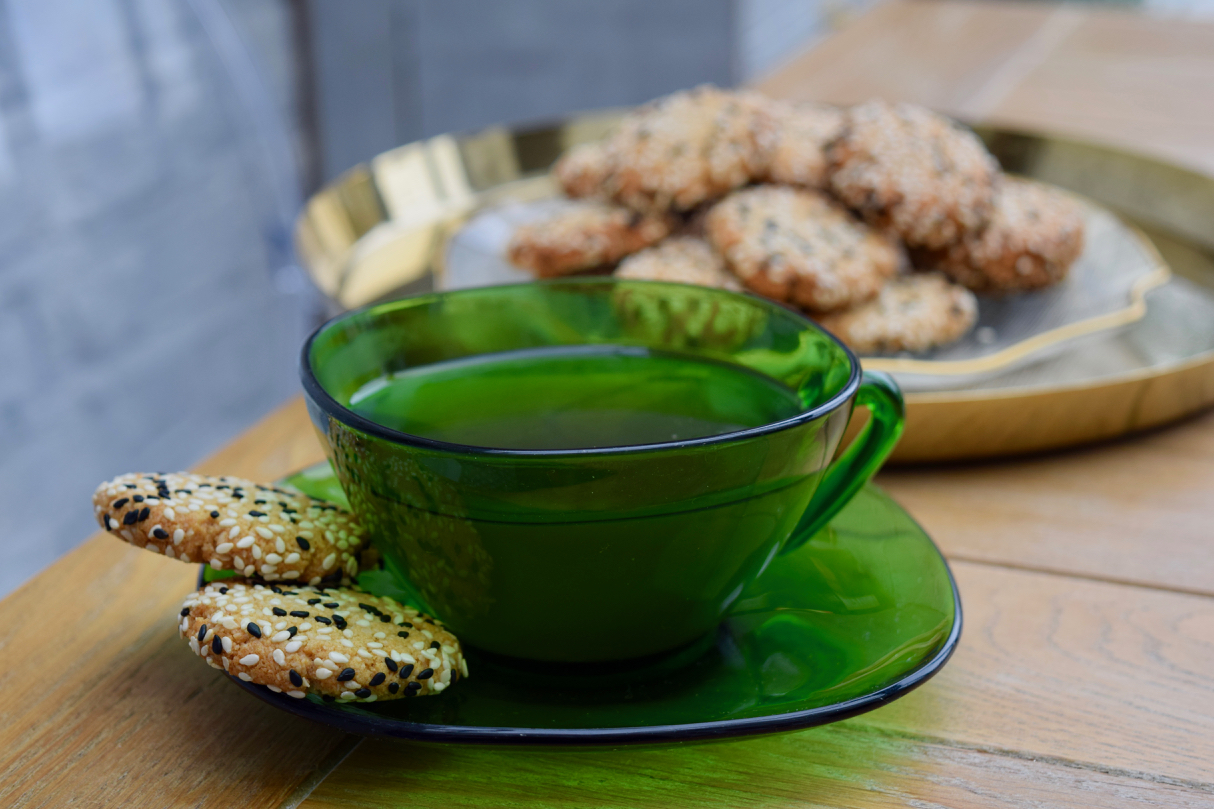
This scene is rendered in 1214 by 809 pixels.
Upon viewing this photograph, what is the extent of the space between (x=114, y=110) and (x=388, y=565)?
1.41 m

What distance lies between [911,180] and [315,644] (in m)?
0.64

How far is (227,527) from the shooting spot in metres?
0.38

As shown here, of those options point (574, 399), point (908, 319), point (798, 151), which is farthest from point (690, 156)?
point (574, 399)

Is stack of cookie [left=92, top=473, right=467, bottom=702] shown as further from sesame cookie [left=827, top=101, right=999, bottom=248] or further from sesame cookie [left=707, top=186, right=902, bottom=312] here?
sesame cookie [left=827, top=101, right=999, bottom=248]

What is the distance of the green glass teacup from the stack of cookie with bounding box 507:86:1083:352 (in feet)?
1.12

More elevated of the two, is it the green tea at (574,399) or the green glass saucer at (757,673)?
the green tea at (574,399)

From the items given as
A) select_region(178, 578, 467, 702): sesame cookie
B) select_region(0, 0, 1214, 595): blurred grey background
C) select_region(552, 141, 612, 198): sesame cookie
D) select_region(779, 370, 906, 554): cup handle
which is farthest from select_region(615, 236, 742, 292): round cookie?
select_region(0, 0, 1214, 595): blurred grey background

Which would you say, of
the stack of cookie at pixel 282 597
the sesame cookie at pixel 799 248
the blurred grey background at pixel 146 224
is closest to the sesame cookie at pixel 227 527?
the stack of cookie at pixel 282 597

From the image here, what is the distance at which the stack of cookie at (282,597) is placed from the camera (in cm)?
34

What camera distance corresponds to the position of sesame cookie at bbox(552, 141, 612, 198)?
3.09 feet

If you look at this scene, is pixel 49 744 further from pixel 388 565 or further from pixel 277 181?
pixel 277 181

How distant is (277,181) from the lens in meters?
1.65

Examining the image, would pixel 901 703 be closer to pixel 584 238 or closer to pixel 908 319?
pixel 908 319

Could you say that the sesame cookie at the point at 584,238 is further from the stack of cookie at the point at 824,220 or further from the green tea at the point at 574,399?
the green tea at the point at 574,399
